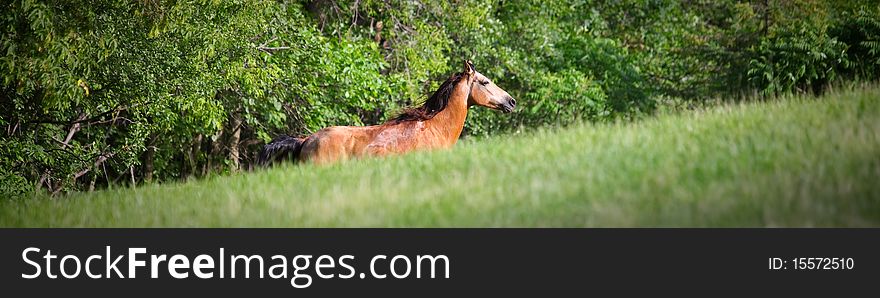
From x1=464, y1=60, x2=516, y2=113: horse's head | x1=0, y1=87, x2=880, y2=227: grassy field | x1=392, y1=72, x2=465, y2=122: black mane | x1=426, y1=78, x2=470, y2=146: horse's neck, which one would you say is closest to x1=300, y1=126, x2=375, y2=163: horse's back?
x1=392, y1=72, x2=465, y2=122: black mane

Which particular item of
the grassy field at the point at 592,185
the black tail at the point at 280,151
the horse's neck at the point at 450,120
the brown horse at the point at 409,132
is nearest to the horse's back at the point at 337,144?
the brown horse at the point at 409,132

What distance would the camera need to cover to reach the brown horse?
15.5 m

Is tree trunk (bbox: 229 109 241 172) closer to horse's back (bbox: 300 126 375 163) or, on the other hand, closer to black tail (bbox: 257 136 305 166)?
black tail (bbox: 257 136 305 166)

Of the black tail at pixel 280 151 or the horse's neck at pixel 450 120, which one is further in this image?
the black tail at pixel 280 151

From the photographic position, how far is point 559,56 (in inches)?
1324

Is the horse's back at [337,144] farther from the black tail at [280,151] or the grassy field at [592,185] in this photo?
the grassy field at [592,185]

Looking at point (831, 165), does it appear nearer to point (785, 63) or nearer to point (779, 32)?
point (785, 63)

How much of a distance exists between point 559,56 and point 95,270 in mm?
25854

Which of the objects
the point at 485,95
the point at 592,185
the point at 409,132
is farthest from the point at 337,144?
the point at 592,185

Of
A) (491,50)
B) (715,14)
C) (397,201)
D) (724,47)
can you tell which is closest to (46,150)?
(491,50)

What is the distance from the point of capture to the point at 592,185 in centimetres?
974

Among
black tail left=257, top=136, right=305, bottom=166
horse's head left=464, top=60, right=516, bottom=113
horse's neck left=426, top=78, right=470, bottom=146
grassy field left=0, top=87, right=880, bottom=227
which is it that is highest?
horse's head left=464, top=60, right=516, bottom=113

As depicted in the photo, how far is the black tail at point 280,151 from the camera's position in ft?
53.0

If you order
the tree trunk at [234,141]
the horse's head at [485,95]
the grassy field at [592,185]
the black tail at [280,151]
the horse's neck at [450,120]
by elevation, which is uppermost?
the tree trunk at [234,141]
